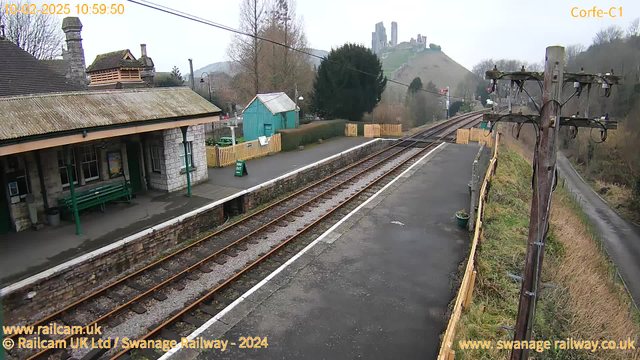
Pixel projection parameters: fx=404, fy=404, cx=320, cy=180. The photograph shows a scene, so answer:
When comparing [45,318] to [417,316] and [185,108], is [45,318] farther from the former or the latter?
[185,108]

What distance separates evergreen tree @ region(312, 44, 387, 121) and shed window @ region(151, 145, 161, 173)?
20.8m

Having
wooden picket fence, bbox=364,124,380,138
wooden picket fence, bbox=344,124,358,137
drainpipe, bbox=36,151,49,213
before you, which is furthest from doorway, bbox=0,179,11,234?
wooden picket fence, bbox=344,124,358,137

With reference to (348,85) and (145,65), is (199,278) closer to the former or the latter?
(145,65)

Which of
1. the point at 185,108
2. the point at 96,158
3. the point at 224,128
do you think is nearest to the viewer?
the point at 96,158

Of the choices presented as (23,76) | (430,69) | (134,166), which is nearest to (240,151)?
(134,166)

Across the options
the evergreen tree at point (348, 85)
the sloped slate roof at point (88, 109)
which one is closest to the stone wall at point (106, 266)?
the sloped slate roof at point (88, 109)

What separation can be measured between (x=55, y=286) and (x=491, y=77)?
382 inches

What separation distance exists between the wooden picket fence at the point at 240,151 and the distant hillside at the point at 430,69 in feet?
302

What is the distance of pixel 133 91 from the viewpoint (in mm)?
14312

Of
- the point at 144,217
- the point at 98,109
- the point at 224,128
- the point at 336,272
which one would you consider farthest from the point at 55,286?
the point at 224,128

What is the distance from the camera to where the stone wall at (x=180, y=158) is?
49.7 ft

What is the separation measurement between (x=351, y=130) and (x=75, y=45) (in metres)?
19.9

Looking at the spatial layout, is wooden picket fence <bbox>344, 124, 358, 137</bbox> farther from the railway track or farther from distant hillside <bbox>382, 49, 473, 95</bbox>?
distant hillside <bbox>382, 49, 473, 95</bbox>

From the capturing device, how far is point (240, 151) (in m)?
21.3
